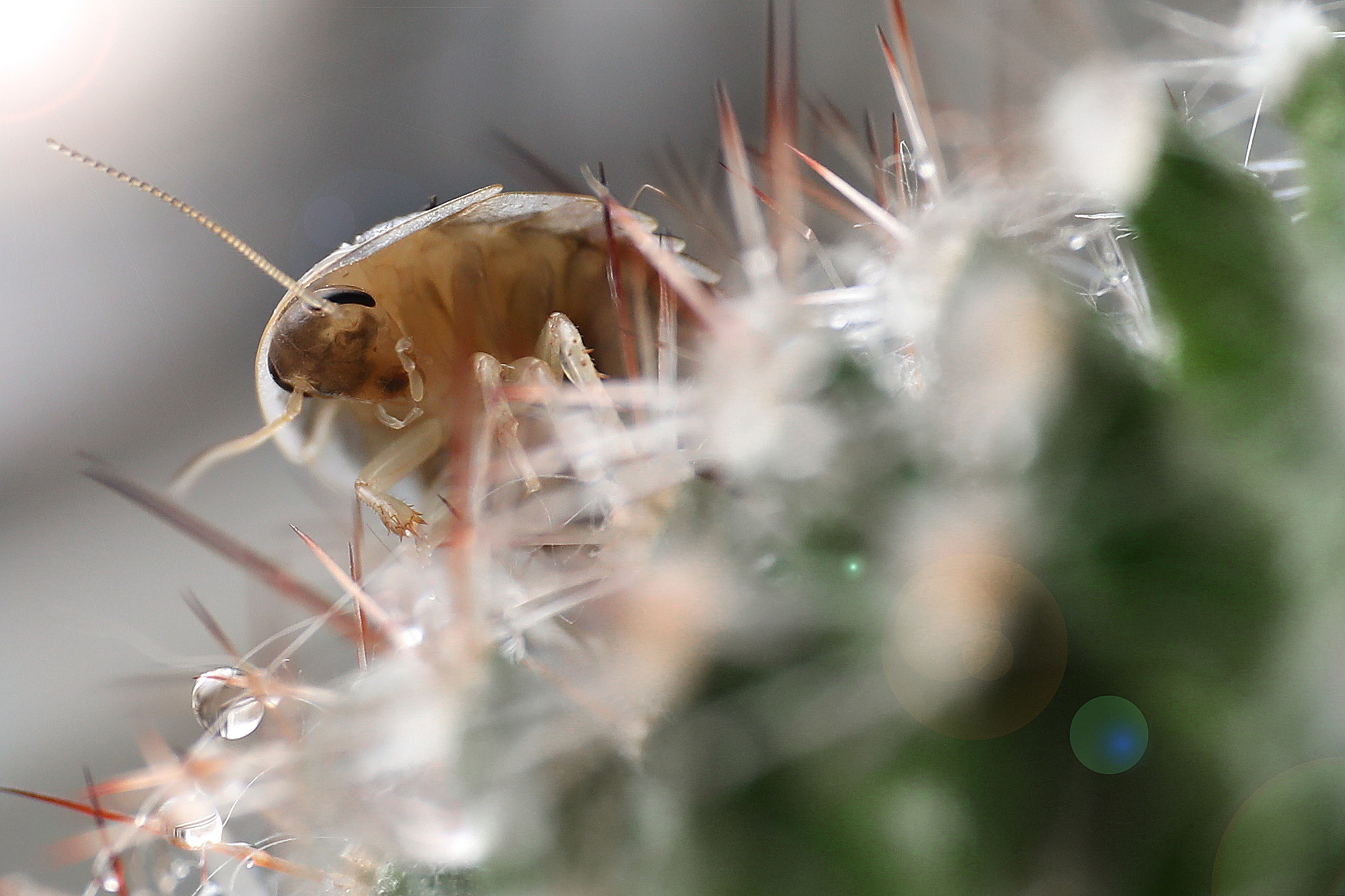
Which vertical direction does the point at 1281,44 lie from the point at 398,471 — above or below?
above

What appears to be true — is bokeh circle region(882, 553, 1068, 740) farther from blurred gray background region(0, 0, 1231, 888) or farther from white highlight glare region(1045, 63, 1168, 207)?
blurred gray background region(0, 0, 1231, 888)

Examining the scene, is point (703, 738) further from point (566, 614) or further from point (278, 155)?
point (278, 155)

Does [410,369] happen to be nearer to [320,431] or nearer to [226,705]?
[320,431]

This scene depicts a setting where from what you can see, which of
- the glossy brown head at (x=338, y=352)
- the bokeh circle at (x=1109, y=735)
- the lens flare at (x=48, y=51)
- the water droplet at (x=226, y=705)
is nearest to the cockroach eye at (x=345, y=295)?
the glossy brown head at (x=338, y=352)

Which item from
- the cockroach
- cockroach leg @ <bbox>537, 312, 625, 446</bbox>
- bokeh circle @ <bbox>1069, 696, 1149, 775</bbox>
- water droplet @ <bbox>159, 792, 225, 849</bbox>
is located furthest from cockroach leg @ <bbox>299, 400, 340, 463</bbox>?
bokeh circle @ <bbox>1069, 696, 1149, 775</bbox>

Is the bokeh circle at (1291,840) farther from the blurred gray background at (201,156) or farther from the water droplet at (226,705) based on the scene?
the blurred gray background at (201,156)

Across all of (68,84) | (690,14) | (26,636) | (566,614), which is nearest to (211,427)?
(26,636)

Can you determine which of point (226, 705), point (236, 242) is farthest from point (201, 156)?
point (226, 705)
